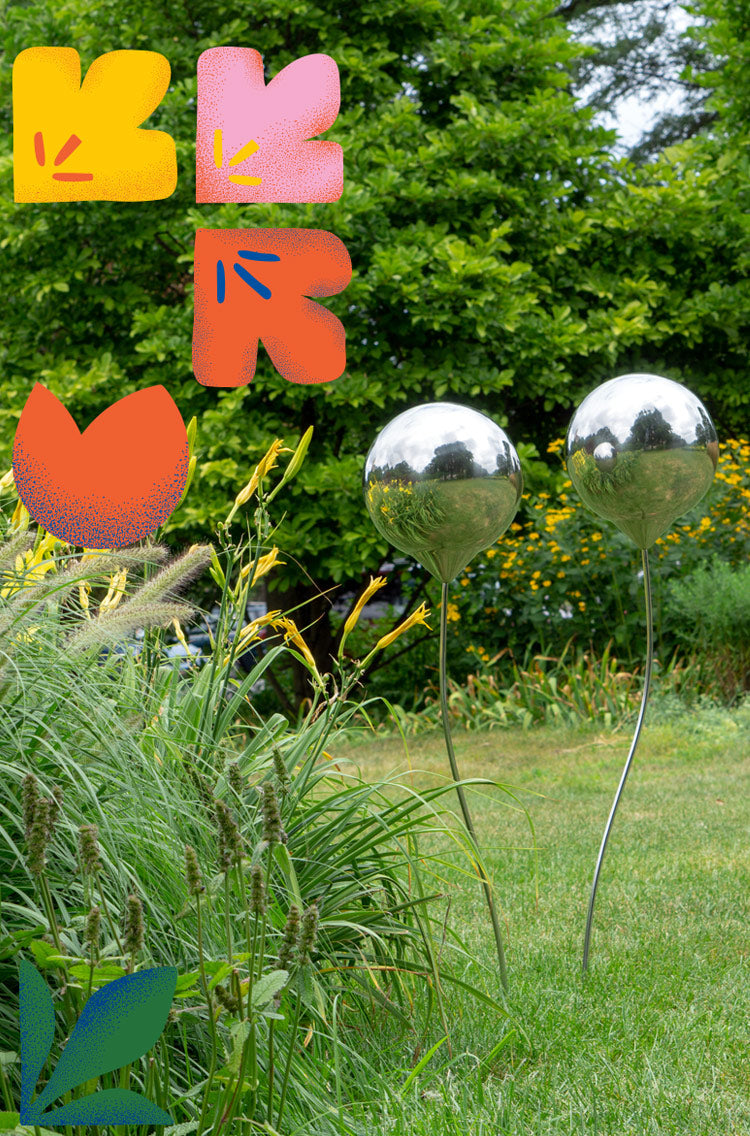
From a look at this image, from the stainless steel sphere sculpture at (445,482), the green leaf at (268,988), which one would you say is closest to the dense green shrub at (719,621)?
the stainless steel sphere sculpture at (445,482)

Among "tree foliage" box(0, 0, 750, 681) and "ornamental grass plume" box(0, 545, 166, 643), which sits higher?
"tree foliage" box(0, 0, 750, 681)

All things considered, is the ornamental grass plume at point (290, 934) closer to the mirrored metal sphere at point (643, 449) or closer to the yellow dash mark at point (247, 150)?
the mirrored metal sphere at point (643, 449)

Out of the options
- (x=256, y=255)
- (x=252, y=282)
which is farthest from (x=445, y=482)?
(x=256, y=255)

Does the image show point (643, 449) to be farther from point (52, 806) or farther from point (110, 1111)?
point (110, 1111)

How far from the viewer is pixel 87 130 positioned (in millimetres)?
2682

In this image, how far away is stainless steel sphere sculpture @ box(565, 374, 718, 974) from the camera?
232cm

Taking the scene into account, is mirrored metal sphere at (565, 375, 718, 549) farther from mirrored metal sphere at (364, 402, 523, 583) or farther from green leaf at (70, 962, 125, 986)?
green leaf at (70, 962, 125, 986)

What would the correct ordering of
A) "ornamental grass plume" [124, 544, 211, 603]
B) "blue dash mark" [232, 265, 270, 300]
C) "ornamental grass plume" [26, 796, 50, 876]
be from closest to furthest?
"ornamental grass plume" [26, 796, 50, 876] → "ornamental grass plume" [124, 544, 211, 603] → "blue dash mark" [232, 265, 270, 300]

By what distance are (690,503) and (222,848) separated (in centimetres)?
167

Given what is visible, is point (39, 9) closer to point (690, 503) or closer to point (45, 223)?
point (45, 223)

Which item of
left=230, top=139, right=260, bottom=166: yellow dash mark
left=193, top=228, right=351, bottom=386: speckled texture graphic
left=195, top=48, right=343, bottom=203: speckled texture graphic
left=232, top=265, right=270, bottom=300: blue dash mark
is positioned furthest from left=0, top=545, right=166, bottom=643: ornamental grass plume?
left=232, top=265, right=270, bottom=300: blue dash mark

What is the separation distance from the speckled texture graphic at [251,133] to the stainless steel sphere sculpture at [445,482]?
146 centimetres

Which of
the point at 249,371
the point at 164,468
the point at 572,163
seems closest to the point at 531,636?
the point at 572,163

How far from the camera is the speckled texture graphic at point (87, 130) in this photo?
2.55 metres
